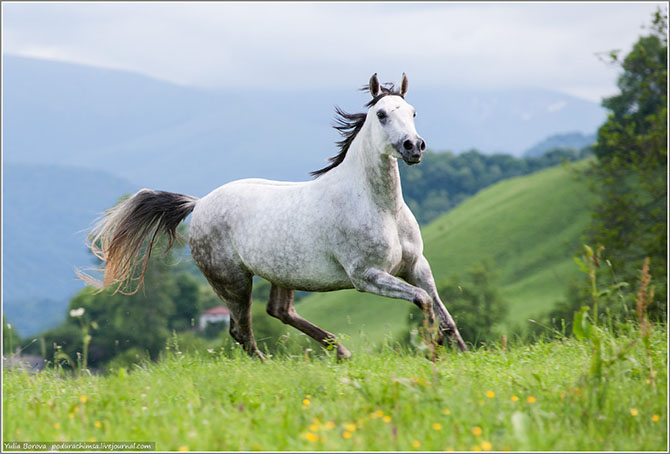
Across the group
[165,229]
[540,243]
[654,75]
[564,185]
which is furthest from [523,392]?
[564,185]

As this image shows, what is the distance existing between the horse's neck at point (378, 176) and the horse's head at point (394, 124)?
0.59 feet

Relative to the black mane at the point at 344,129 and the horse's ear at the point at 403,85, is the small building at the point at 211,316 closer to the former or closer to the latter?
the black mane at the point at 344,129

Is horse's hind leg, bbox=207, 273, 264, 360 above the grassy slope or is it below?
above

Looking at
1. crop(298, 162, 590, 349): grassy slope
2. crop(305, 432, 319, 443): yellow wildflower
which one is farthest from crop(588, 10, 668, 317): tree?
crop(298, 162, 590, 349): grassy slope

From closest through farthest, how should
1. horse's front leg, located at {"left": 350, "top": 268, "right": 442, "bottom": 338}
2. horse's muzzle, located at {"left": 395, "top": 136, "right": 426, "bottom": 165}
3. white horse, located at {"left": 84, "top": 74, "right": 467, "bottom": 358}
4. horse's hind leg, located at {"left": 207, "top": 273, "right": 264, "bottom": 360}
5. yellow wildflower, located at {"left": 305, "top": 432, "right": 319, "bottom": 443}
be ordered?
yellow wildflower, located at {"left": 305, "top": 432, "right": 319, "bottom": 443}, horse's muzzle, located at {"left": 395, "top": 136, "right": 426, "bottom": 165}, horse's front leg, located at {"left": 350, "top": 268, "right": 442, "bottom": 338}, white horse, located at {"left": 84, "top": 74, "right": 467, "bottom": 358}, horse's hind leg, located at {"left": 207, "top": 273, "right": 264, "bottom": 360}

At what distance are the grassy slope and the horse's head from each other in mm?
49672

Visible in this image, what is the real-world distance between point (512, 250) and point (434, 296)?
63501 millimetres

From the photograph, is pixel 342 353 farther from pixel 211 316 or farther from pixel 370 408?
pixel 211 316

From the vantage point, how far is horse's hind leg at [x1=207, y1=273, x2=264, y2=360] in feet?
25.6

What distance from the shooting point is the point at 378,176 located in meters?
6.65

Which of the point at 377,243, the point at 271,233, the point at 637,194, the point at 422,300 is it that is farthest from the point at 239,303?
the point at 637,194

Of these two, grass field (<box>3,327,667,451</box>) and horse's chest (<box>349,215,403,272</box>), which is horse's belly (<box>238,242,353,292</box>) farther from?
grass field (<box>3,327,667,451</box>)

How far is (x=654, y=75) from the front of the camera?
23.0 m

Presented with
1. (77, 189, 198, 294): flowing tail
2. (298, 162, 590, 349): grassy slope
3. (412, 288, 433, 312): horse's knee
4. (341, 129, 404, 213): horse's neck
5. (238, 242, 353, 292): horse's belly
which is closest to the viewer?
(412, 288, 433, 312): horse's knee
